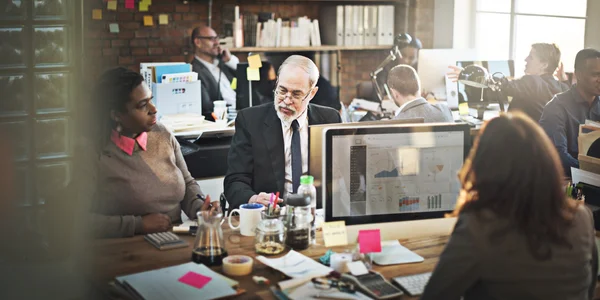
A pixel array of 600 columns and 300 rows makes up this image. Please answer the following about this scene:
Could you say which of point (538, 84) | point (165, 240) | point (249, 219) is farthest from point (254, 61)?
point (165, 240)

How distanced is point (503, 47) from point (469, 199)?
4.54m

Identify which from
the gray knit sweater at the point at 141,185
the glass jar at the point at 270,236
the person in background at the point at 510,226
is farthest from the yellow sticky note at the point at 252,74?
Answer: the person in background at the point at 510,226

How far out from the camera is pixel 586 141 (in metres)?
2.68

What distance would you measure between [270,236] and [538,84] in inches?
112

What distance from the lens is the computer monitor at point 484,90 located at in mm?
4922

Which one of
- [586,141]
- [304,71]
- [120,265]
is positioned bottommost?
[120,265]

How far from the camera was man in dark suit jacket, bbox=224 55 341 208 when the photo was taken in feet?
8.75

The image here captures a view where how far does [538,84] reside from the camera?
4301mm

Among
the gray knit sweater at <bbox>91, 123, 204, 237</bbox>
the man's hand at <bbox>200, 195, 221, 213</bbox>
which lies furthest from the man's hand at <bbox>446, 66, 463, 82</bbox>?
the man's hand at <bbox>200, 195, 221, 213</bbox>

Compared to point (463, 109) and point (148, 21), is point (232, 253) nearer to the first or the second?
point (463, 109)

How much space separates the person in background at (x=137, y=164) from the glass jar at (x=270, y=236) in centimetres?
→ 33

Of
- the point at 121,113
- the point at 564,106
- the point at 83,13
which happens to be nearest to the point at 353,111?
the point at 564,106

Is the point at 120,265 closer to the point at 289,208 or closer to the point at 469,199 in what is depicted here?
the point at 289,208

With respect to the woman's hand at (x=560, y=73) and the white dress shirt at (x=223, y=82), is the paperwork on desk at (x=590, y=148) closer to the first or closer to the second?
the woman's hand at (x=560, y=73)
